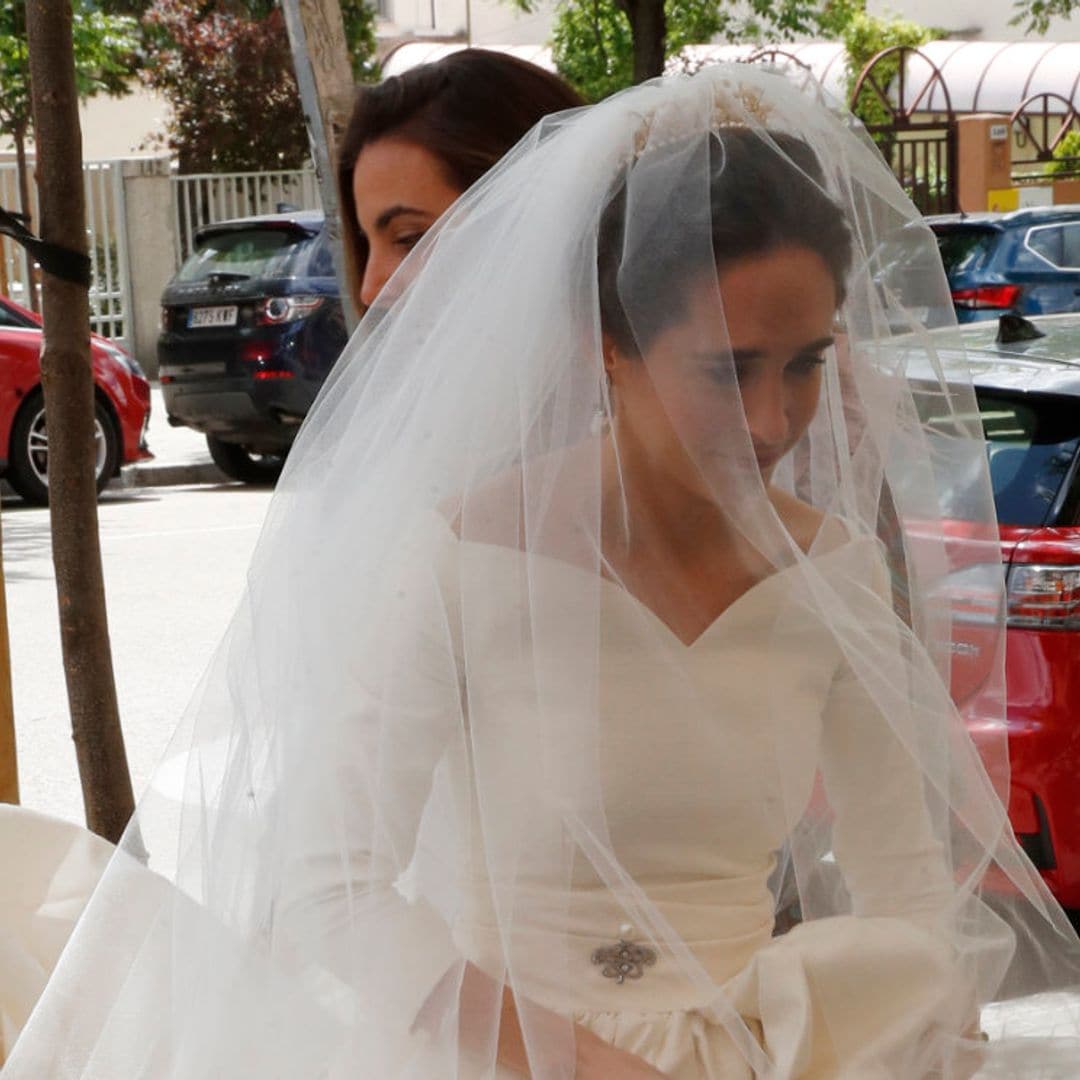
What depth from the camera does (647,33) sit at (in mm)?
11789

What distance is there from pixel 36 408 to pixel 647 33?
4301 millimetres

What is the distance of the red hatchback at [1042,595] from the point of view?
12.3 feet

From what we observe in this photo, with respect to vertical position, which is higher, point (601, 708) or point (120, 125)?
point (120, 125)

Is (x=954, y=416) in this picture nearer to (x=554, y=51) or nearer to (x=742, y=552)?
(x=742, y=552)

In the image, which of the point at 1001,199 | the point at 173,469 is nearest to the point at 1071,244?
the point at 173,469

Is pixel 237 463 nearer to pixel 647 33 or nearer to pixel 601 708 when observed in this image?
pixel 647 33

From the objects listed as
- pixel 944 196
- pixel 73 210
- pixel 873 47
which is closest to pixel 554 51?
pixel 944 196

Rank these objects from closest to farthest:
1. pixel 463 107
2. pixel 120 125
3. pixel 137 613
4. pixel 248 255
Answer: pixel 463 107
pixel 137 613
pixel 248 255
pixel 120 125

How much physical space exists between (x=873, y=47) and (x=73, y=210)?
28.4 metres

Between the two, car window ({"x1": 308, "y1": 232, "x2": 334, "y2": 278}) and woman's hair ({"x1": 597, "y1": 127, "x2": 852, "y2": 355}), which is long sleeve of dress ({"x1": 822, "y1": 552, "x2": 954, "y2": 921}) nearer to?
woman's hair ({"x1": 597, "y1": 127, "x2": 852, "y2": 355})

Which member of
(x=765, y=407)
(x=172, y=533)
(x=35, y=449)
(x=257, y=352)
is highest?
(x=765, y=407)

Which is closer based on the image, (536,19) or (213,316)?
(213,316)

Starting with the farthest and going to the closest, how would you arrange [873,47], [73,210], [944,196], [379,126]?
[873,47], [944,196], [73,210], [379,126]

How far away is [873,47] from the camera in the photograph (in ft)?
97.7
